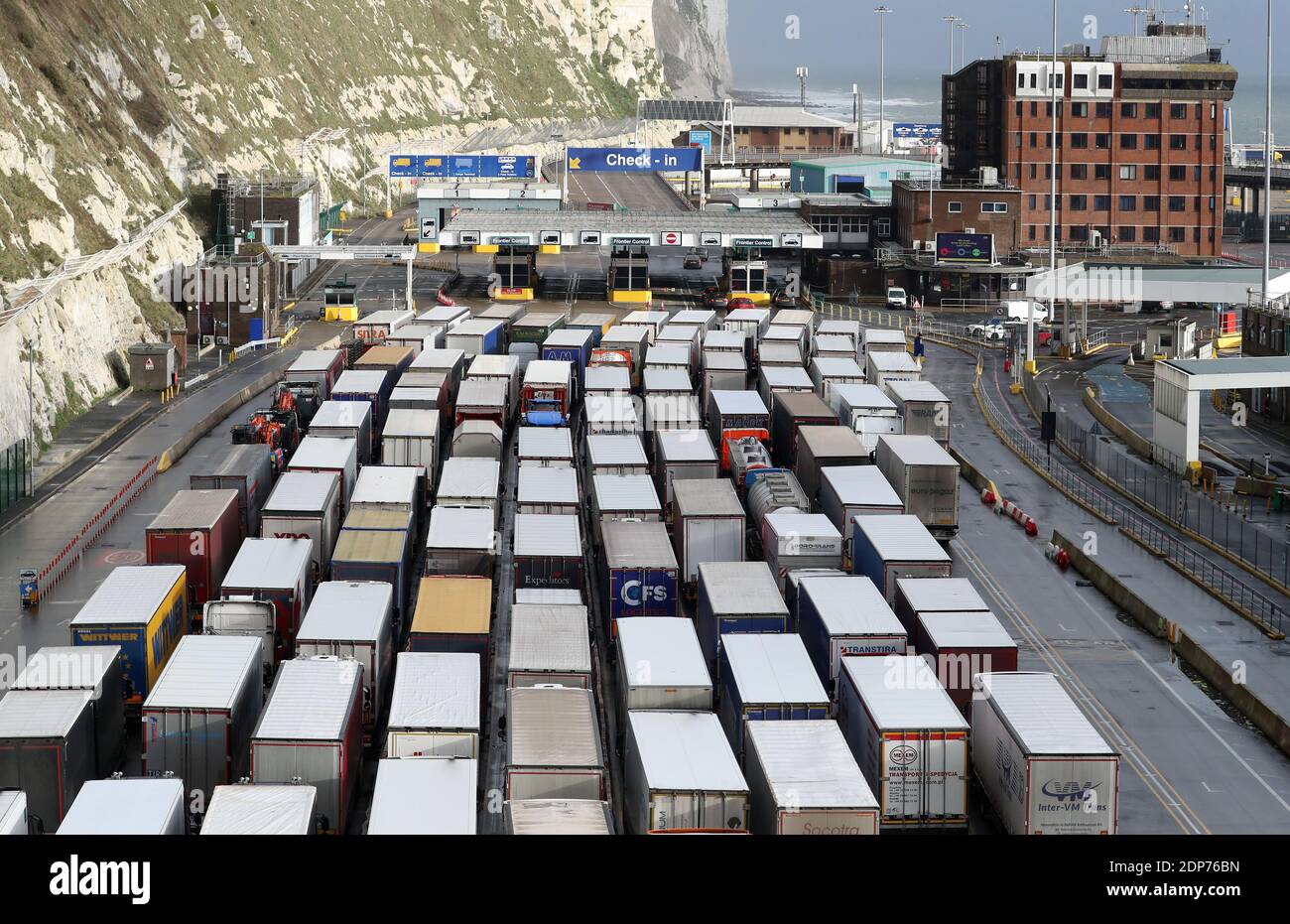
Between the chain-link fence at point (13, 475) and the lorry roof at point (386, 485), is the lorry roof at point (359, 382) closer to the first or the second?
the chain-link fence at point (13, 475)

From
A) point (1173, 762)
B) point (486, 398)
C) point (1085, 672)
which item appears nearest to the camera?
point (1173, 762)

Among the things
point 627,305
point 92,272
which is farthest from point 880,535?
point 627,305

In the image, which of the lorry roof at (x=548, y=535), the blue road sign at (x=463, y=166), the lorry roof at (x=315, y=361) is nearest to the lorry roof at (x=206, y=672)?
the lorry roof at (x=548, y=535)

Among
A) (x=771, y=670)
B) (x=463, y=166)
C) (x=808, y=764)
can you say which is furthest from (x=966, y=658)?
(x=463, y=166)

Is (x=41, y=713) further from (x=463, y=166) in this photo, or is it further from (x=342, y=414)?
(x=463, y=166)
